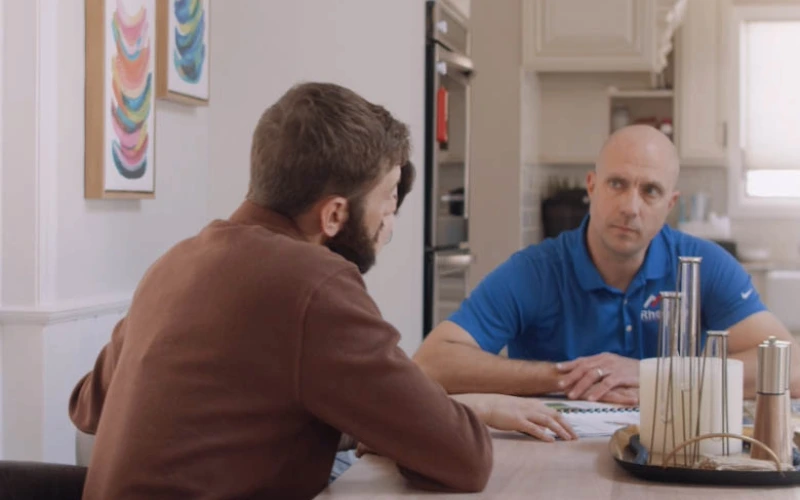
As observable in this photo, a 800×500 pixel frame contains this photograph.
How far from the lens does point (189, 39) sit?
10.6 feet

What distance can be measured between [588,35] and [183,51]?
9.23 feet

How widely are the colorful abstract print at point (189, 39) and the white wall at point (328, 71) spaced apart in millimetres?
442

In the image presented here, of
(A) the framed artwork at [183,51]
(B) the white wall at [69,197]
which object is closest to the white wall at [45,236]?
(B) the white wall at [69,197]

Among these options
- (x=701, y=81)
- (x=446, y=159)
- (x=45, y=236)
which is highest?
(x=701, y=81)

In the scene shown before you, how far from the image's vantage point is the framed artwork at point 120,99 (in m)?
2.69

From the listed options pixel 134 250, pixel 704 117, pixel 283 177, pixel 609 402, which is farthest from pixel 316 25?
pixel 704 117

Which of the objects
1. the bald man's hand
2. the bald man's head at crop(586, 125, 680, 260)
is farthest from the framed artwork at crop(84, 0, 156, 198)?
the bald man's hand

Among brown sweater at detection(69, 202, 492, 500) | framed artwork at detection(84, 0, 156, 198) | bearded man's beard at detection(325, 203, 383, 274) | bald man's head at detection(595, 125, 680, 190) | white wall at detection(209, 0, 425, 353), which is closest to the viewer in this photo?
brown sweater at detection(69, 202, 492, 500)

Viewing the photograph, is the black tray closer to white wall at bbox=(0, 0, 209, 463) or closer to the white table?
the white table

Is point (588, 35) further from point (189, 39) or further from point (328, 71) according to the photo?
point (189, 39)

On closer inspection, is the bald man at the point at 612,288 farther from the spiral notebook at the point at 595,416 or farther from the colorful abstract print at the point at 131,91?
the colorful abstract print at the point at 131,91

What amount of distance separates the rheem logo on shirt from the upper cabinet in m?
3.27

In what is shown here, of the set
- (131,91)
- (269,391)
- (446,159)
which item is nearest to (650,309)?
(269,391)

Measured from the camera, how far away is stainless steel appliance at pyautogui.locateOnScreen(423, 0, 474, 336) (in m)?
4.41
